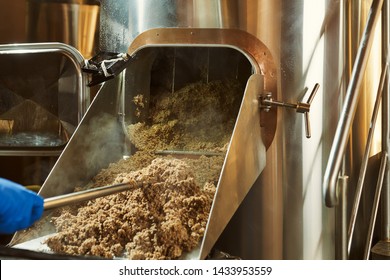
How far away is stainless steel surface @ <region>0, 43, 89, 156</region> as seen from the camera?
187 centimetres

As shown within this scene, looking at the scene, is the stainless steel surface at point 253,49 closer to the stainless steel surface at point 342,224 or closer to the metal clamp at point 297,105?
the metal clamp at point 297,105

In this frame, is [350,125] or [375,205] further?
[375,205]

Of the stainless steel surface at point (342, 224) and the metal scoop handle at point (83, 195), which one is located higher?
the metal scoop handle at point (83, 195)

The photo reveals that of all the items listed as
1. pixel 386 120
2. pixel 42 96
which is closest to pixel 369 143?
pixel 386 120

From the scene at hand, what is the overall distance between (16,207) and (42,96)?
885 millimetres

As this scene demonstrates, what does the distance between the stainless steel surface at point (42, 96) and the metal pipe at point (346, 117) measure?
2.95 ft

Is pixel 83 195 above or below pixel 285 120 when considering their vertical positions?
below

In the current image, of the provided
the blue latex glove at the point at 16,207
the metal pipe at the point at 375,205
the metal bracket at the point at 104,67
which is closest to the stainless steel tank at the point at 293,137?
the metal pipe at the point at 375,205

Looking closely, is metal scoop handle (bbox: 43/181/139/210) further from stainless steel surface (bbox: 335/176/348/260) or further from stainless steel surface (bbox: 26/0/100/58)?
stainless steel surface (bbox: 26/0/100/58)

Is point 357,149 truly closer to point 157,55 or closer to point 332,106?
point 332,106

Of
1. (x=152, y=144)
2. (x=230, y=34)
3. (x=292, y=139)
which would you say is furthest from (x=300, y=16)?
(x=152, y=144)

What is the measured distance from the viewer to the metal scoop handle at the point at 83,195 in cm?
125

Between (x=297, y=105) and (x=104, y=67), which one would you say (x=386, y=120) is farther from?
(x=104, y=67)

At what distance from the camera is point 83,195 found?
1321 mm
